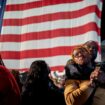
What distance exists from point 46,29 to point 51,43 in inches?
8.3

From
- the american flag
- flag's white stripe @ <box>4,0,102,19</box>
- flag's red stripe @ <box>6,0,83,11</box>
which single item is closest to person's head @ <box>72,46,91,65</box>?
the american flag

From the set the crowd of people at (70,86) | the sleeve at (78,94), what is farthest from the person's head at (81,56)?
the sleeve at (78,94)

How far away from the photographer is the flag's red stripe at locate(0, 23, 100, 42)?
4.43 metres

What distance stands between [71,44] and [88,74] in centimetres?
191

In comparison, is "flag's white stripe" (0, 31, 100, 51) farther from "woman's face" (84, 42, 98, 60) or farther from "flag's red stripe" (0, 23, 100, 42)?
"woman's face" (84, 42, 98, 60)

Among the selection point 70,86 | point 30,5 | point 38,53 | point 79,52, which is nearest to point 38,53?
point 38,53

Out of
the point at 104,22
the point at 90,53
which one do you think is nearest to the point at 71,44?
the point at 104,22

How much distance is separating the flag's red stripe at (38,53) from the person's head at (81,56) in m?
1.76

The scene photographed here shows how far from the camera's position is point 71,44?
4547 millimetres

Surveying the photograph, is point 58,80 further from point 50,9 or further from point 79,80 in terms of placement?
point 50,9

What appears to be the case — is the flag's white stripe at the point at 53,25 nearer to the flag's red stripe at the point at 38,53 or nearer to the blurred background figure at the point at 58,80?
the flag's red stripe at the point at 38,53

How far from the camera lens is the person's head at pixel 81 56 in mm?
2682

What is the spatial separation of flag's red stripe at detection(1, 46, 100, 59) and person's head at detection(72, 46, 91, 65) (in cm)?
176

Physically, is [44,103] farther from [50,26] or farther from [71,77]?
[50,26]
